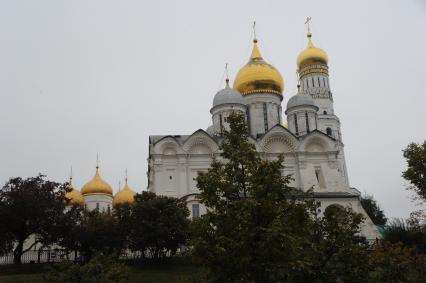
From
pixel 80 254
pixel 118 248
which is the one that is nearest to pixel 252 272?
pixel 118 248

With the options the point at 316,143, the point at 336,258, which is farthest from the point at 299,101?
the point at 336,258

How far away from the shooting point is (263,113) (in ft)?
145

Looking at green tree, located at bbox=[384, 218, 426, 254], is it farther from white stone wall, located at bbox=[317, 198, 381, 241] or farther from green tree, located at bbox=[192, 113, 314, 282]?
green tree, located at bbox=[192, 113, 314, 282]

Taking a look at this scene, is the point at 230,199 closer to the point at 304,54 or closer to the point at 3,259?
the point at 3,259

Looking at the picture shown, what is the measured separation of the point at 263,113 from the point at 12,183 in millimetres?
22530

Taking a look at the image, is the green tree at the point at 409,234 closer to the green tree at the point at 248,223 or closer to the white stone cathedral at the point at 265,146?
the white stone cathedral at the point at 265,146

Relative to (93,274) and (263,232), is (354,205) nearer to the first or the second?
(93,274)

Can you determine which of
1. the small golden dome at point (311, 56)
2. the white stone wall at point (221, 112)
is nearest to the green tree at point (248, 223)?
the white stone wall at point (221, 112)

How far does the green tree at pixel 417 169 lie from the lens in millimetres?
27086

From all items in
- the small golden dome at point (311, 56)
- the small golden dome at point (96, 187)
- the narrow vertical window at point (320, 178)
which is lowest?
the narrow vertical window at point (320, 178)

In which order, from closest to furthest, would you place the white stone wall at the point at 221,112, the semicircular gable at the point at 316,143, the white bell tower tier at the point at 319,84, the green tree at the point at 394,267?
the green tree at the point at 394,267 → the semicircular gable at the point at 316,143 → the white stone wall at the point at 221,112 → the white bell tower tier at the point at 319,84

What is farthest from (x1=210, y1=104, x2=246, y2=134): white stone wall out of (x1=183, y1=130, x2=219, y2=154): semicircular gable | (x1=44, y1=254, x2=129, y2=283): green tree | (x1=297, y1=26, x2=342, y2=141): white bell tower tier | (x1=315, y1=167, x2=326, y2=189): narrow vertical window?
(x1=44, y1=254, x2=129, y2=283): green tree

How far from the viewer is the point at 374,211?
52844 millimetres

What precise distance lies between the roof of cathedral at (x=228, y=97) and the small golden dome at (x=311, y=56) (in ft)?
46.6
